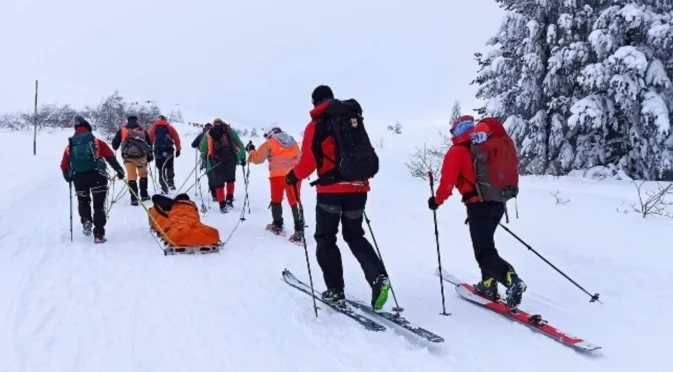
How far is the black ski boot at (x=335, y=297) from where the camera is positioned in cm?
534

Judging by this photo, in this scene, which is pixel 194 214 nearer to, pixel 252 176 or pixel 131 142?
pixel 131 142

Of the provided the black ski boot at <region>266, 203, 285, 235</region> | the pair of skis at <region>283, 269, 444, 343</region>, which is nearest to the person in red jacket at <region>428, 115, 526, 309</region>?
the pair of skis at <region>283, 269, 444, 343</region>

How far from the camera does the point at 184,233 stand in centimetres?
777

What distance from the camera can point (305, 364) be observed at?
409 cm

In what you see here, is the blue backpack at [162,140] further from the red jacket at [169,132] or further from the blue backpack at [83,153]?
the blue backpack at [83,153]

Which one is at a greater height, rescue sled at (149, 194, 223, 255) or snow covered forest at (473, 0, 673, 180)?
snow covered forest at (473, 0, 673, 180)

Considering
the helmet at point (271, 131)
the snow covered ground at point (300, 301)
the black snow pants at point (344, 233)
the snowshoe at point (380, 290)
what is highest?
the helmet at point (271, 131)

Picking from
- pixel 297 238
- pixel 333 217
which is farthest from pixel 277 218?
pixel 333 217

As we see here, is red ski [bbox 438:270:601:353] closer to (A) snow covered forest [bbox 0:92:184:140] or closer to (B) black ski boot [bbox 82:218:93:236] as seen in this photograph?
(B) black ski boot [bbox 82:218:93:236]

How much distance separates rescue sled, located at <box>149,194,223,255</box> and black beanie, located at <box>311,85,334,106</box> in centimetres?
345

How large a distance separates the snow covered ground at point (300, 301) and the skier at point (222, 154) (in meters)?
1.47

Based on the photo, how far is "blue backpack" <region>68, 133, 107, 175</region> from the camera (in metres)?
→ 8.38

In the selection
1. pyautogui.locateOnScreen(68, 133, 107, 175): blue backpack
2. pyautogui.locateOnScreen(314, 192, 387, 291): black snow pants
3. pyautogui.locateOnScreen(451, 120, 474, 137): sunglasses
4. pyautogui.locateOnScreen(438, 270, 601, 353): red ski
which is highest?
pyautogui.locateOnScreen(451, 120, 474, 137): sunglasses


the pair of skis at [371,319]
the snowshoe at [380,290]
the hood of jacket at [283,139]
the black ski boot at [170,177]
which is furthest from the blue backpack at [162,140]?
the snowshoe at [380,290]
